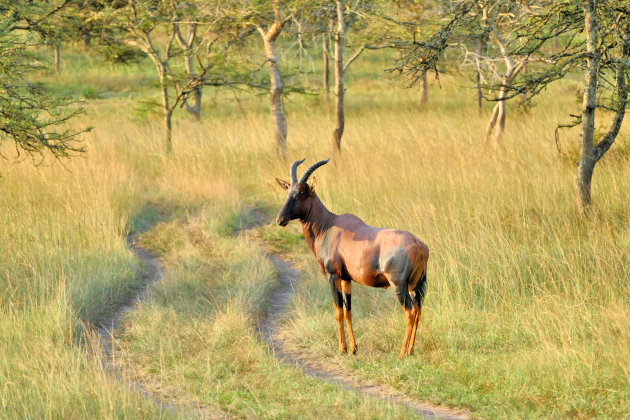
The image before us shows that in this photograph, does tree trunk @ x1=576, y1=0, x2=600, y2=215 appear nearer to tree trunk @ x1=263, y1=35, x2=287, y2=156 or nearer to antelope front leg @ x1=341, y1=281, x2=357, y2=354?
antelope front leg @ x1=341, y1=281, x2=357, y2=354

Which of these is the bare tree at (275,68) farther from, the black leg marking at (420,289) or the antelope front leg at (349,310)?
the black leg marking at (420,289)

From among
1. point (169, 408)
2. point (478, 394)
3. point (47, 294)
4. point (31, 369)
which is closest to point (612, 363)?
point (478, 394)

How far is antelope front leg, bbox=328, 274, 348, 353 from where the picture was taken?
6090 mm

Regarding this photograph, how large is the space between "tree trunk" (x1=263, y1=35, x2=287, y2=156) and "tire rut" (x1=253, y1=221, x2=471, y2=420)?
19.0 feet

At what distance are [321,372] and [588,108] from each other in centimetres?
424

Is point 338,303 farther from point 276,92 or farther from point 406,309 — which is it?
point 276,92

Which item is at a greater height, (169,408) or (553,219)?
(553,219)

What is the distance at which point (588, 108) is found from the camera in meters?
7.95

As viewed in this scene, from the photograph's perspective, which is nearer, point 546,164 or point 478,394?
point 478,394

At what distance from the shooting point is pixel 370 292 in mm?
7934

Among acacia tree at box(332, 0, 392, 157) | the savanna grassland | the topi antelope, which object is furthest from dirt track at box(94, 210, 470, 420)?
acacia tree at box(332, 0, 392, 157)

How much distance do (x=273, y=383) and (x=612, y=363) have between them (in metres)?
2.57

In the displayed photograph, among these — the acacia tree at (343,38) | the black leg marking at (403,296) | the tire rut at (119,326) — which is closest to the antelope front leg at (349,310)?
the black leg marking at (403,296)

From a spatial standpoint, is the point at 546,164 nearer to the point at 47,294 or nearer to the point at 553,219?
the point at 553,219
